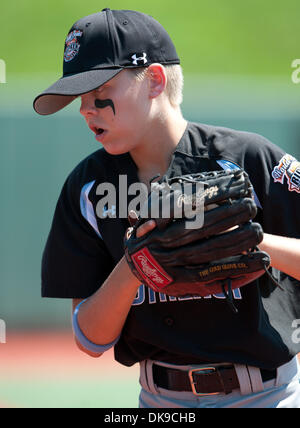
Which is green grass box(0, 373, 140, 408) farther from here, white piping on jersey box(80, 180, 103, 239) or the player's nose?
the player's nose

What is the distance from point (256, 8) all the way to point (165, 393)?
28.3 ft

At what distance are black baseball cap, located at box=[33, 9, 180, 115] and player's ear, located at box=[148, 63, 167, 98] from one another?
0.02 metres

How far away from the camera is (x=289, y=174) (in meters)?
1.78

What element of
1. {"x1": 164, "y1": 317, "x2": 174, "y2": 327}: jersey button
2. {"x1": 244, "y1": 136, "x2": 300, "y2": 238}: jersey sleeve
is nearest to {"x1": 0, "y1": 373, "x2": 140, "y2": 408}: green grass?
{"x1": 164, "y1": 317, "x2": 174, "y2": 327}: jersey button

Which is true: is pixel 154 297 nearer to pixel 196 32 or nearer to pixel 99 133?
pixel 99 133

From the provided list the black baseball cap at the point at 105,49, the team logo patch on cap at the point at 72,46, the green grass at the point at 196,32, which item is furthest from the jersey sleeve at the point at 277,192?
the green grass at the point at 196,32

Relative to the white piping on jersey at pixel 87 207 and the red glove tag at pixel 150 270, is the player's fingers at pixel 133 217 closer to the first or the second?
the red glove tag at pixel 150 270

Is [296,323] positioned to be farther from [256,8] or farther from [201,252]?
[256,8]

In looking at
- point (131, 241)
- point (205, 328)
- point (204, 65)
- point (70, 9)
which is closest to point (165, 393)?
point (205, 328)

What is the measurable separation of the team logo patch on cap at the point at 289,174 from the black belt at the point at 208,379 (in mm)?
535

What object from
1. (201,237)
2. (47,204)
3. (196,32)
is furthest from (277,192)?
(196,32)

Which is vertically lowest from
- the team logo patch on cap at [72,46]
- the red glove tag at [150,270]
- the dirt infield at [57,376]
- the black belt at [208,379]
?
the dirt infield at [57,376]

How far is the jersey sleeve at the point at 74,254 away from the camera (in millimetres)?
1968

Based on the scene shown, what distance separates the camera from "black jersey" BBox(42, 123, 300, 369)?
1762 mm
